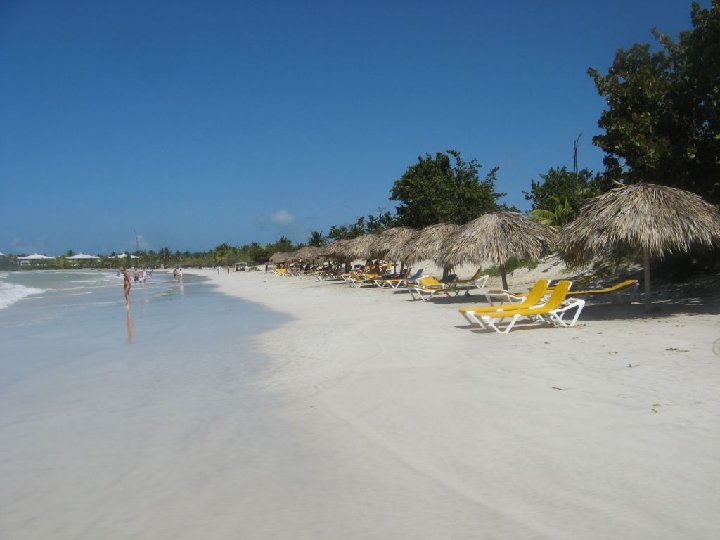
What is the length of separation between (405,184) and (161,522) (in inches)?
895

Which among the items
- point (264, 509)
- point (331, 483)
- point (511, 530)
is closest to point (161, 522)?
point (264, 509)

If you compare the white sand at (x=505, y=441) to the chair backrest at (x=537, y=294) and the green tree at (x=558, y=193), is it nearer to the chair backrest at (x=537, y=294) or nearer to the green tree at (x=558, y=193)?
the chair backrest at (x=537, y=294)

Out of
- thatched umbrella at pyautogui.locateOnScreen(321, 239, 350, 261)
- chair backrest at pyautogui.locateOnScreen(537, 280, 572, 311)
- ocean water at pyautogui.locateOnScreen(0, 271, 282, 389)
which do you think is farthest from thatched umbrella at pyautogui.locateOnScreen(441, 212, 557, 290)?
thatched umbrella at pyautogui.locateOnScreen(321, 239, 350, 261)

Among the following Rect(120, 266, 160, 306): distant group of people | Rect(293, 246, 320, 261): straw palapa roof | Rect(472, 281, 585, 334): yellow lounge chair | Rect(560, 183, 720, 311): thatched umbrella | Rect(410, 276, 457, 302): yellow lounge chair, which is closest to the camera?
Rect(472, 281, 585, 334): yellow lounge chair

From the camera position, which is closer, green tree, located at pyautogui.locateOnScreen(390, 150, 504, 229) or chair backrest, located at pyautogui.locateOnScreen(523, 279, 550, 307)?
chair backrest, located at pyautogui.locateOnScreen(523, 279, 550, 307)

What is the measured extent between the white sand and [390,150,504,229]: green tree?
47.0ft

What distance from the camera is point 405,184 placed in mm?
24906

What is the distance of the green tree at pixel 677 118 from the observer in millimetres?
10102

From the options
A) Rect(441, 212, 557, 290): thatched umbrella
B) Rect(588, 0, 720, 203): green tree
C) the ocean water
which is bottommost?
the ocean water

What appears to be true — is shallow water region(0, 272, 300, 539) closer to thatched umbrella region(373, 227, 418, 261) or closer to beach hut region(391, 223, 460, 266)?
beach hut region(391, 223, 460, 266)

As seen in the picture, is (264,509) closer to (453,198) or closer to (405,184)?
(453,198)

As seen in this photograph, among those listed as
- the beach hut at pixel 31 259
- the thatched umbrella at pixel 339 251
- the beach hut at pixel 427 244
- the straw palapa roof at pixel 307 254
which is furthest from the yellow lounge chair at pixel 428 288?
the beach hut at pixel 31 259

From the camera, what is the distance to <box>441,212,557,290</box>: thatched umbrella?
43.6ft

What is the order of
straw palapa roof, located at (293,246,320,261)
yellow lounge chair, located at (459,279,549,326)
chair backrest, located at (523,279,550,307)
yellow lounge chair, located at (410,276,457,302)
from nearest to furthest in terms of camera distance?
1. yellow lounge chair, located at (459,279,549,326)
2. chair backrest, located at (523,279,550,307)
3. yellow lounge chair, located at (410,276,457,302)
4. straw palapa roof, located at (293,246,320,261)
